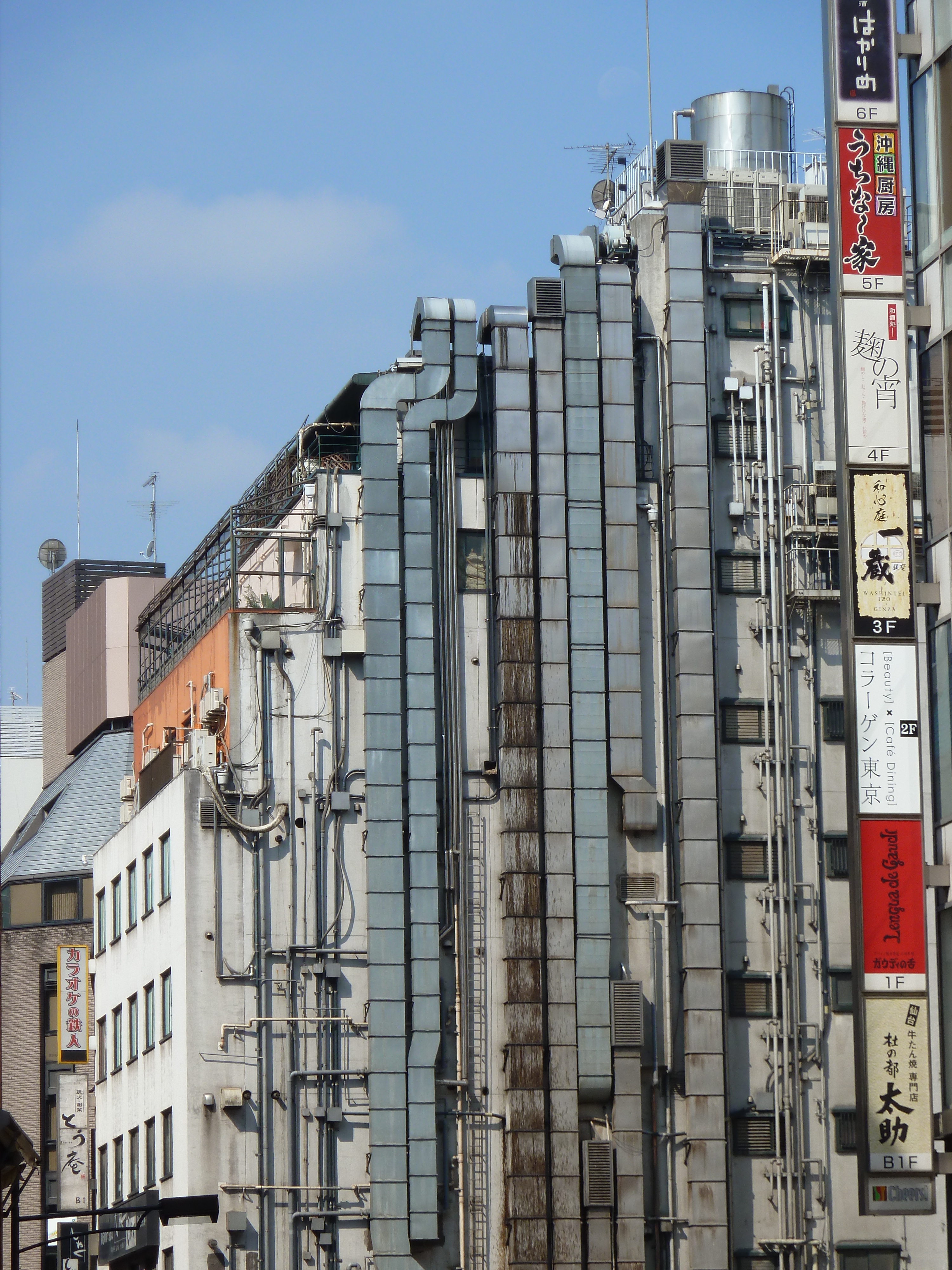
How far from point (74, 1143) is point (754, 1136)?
3474 centimetres

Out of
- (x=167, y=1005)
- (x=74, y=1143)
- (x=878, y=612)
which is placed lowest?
(x=74, y=1143)

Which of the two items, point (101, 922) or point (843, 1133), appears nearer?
point (843, 1133)

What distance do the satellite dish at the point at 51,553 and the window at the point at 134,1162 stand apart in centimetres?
7518

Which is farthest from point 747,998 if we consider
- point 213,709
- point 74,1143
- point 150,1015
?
point 74,1143

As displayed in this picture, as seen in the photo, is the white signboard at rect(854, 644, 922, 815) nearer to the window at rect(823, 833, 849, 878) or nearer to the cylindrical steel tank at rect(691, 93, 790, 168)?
the window at rect(823, 833, 849, 878)

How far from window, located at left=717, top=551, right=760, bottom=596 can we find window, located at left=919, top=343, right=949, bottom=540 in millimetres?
19680

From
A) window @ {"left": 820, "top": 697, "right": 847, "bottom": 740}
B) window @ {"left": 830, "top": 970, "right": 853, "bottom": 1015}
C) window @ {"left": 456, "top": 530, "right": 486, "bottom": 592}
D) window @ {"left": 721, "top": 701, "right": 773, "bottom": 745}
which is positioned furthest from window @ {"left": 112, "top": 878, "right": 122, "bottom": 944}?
window @ {"left": 820, "top": 697, "right": 847, "bottom": 740}

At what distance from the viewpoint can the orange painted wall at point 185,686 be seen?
229 ft

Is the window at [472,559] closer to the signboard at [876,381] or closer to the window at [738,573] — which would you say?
the window at [738,573]

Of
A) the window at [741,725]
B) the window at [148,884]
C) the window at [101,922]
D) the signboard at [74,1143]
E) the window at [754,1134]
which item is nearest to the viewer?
the window at [754,1134]

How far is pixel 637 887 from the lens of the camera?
220ft

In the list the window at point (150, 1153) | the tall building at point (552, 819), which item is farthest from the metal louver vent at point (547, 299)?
the window at point (150, 1153)

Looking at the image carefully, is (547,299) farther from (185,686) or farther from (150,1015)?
(150,1015)

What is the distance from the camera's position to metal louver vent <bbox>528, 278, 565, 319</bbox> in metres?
68.5
